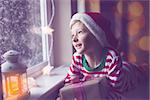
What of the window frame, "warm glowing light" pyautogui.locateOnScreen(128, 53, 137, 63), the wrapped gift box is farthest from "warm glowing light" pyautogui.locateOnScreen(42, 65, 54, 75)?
"warm glowing light" pyautogui.locateOnScreen(128, 53, 137, 63)

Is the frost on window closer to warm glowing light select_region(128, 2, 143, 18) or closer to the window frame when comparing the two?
the window frame

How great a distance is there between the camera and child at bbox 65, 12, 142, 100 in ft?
1.90

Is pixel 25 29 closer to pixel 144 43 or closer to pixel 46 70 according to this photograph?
pixel 46 70

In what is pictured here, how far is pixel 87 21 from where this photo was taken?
575 millimetres

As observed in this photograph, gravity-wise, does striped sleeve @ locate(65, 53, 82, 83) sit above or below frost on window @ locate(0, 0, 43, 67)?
below

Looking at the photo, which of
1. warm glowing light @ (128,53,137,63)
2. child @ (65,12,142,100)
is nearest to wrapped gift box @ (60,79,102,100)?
child @ (65,12,142,100)

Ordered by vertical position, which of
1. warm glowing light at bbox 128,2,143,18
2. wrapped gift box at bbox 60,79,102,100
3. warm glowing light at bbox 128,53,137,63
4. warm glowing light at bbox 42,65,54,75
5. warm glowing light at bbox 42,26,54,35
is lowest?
wrapped gift box at bbox 60,79,102,100

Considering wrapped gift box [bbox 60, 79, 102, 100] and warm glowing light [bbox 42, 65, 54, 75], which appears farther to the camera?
warm glowing light [bbox 42, 65, 54, 75]

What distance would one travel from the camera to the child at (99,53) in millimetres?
579

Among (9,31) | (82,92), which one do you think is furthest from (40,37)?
(82,92)

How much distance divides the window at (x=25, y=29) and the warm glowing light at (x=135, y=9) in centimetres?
24

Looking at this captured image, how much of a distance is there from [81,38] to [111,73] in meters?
0.11

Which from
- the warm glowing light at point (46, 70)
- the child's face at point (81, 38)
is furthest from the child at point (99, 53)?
the warm glowing light at point (46, 70)

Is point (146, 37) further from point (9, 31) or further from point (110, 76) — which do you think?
point (9, 31)
